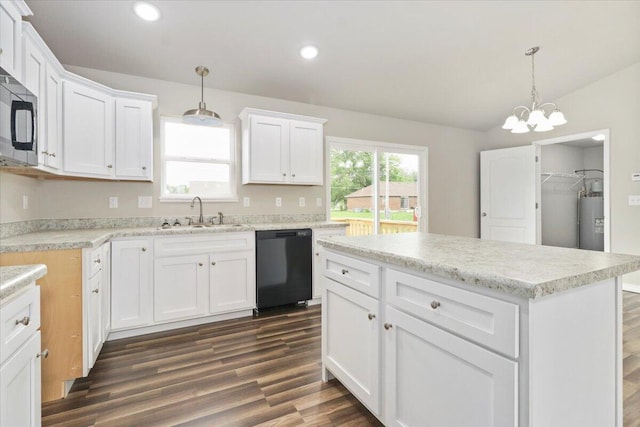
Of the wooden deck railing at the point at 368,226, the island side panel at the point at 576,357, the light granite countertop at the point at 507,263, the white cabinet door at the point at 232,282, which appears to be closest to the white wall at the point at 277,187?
the wooden deck railing at the point at 368,226

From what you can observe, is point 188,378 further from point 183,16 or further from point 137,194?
point 183,16

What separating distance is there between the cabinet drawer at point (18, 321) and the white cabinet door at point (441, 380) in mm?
1369

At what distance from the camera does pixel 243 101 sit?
3.75m

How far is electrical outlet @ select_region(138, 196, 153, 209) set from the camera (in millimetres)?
3260

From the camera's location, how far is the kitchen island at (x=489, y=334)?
96cm

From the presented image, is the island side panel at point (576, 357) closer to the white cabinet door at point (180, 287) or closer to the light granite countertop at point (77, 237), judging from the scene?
the light granite countertop at point (77, 237)

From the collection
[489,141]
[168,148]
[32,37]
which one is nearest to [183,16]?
[32,37]

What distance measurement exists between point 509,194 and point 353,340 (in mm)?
4525

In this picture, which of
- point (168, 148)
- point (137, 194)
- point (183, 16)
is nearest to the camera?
point (183, 16)

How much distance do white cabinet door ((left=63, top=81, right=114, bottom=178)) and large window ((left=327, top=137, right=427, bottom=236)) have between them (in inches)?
97.0

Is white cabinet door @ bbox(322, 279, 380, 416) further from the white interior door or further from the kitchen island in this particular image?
the white interior door

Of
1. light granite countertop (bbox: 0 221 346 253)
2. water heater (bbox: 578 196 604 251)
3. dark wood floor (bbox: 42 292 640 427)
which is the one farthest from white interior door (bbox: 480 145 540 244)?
light granite countertop (bbox: 0 221 346 253)

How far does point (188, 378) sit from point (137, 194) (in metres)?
1.98

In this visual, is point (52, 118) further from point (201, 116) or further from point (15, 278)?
point (15, 278)
